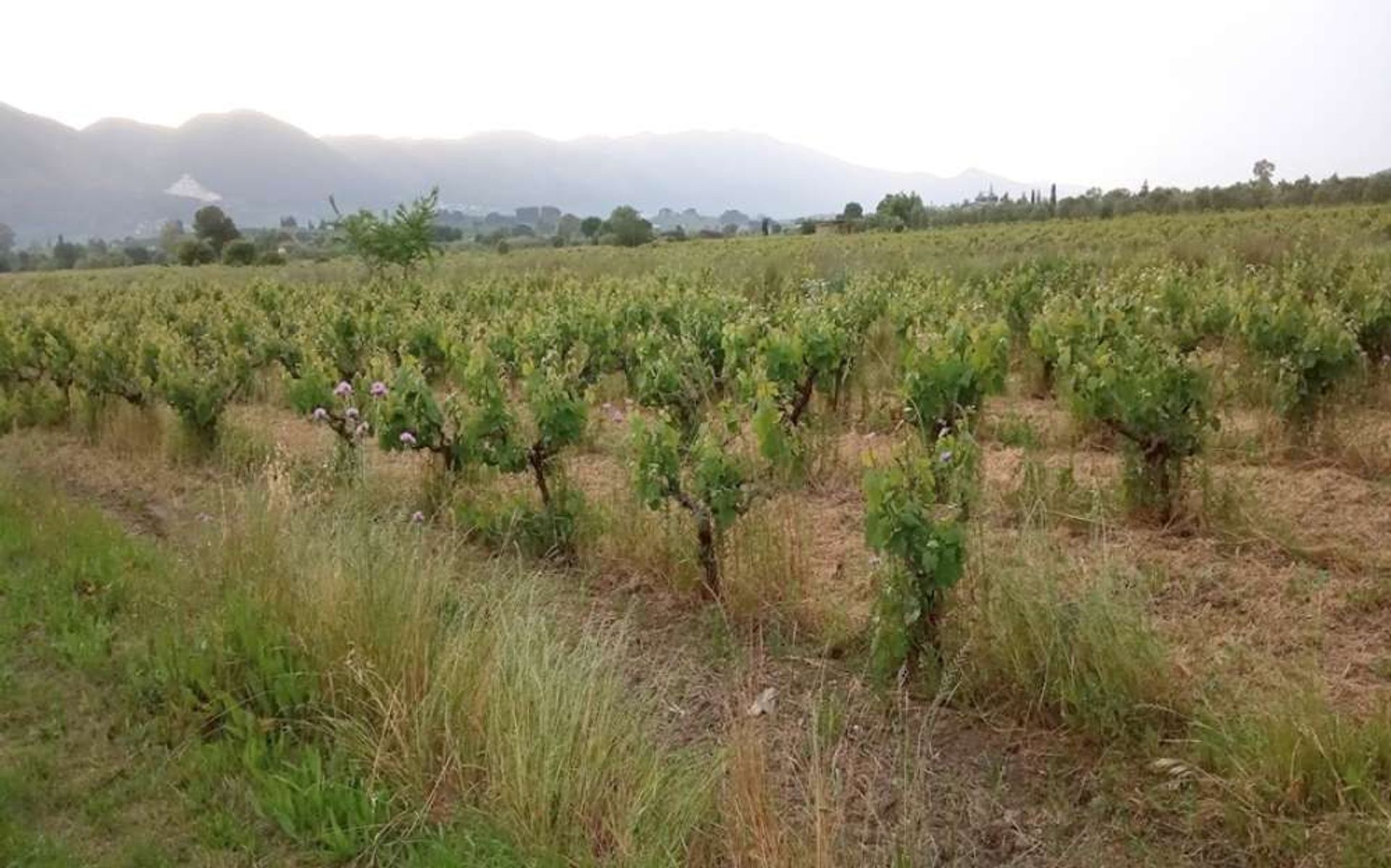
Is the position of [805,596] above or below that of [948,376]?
below

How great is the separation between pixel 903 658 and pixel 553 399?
8.98ft

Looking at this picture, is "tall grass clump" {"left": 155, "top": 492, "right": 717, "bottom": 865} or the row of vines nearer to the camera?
"tall grass clump" {"left": 155, "top": 492, "right": 717, "bottom": 865}

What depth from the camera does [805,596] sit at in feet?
15.5

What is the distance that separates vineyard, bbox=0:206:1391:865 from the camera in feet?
9.75

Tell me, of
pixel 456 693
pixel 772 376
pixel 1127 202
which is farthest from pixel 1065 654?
pixel 1127 202

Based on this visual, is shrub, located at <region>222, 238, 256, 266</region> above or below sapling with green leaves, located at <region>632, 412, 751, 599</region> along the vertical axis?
above

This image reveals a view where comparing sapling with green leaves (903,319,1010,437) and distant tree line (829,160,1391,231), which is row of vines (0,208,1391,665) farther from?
distant tree line (829,160,1391,231)

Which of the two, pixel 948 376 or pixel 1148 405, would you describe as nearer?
pixel 1148 405

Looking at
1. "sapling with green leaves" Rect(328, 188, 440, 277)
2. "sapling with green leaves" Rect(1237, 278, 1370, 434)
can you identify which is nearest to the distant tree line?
"sapling with green leaves" Rect(328, 188, 440, 277)

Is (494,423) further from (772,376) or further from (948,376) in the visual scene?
(948,376)

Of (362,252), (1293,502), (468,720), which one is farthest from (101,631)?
(362,252)

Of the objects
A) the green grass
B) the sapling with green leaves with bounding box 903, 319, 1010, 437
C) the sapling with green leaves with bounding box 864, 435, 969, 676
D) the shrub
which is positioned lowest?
the green grass

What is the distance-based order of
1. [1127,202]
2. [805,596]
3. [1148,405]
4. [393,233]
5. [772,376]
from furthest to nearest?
[1127,202] < [393,233] < [772,376] < [1148,405] < [805,596]

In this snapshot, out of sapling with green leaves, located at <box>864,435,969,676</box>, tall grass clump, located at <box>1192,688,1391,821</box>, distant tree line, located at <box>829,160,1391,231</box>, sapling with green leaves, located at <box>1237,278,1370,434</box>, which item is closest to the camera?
tall grass clump, located at <box>1192,688,1391,821</box>
